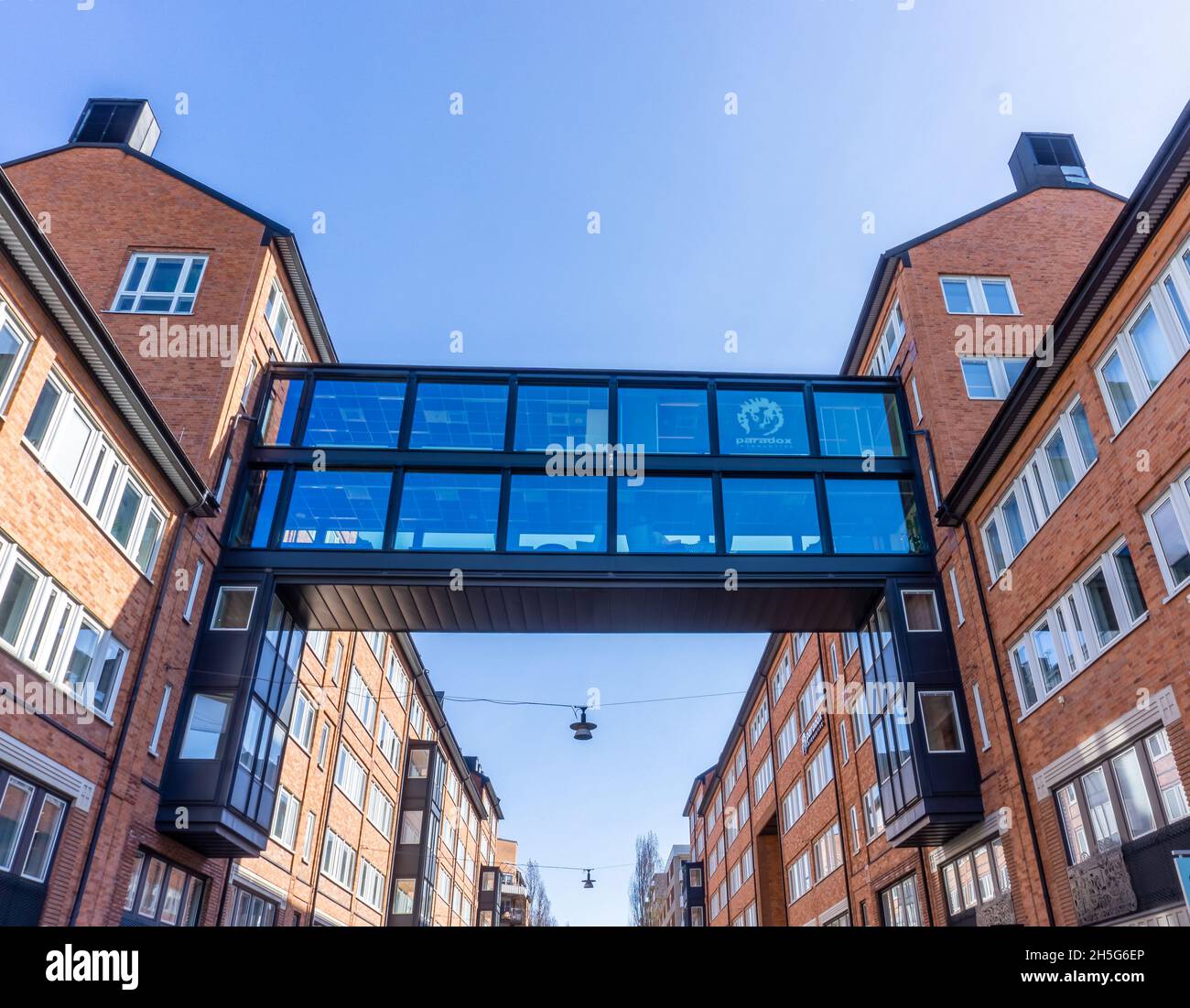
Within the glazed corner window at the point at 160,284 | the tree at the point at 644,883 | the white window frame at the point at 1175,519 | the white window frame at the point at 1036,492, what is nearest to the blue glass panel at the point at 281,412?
the glazed corner window at the point at 160,284

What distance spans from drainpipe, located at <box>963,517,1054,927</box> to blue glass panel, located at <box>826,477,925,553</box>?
1999 millimetres

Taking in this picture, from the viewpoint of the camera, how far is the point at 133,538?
61.0 ft

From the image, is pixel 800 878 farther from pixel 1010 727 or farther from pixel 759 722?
pixel 1010 727

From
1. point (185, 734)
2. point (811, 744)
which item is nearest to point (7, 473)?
point (185, 734)

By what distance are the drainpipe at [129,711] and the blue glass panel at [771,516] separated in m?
12.7

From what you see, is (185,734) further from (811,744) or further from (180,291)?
(811,744)

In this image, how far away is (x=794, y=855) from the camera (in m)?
36.7

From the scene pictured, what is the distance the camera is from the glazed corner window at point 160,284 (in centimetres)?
2375

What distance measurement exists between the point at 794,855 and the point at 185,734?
2556cm

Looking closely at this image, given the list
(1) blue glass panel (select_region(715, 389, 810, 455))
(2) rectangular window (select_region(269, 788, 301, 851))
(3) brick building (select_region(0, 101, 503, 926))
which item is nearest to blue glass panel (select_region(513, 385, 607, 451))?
(1) blue glass panel (select_region(715, 389, 810, 455))

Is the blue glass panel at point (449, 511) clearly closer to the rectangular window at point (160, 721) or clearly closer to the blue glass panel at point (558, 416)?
the blue glass panel at point (558, 416)

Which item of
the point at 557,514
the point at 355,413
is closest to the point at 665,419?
the point at 557,514

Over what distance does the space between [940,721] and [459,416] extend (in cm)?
1428

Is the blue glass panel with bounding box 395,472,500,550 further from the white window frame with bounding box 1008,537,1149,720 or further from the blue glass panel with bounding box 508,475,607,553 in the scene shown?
the white window frame with bounding box 1008,537,1149,720
